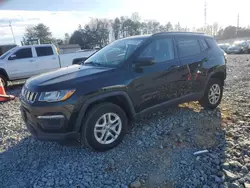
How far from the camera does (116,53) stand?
3.95m

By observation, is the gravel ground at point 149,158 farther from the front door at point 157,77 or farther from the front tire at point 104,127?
the front door at point 157,77

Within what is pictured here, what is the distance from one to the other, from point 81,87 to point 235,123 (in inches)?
126

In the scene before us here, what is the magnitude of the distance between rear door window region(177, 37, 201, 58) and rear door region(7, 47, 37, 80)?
7.76 meters

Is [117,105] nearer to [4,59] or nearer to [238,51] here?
[4,59]

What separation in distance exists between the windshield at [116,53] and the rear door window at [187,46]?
89 cm

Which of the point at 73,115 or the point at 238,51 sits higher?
the point at 73,115

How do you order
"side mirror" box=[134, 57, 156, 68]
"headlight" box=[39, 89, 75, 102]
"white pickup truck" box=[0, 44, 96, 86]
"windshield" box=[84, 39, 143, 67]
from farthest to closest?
"white pickup truck" box=[0, 44, 96, 86]
"windshield" box=[84, 39, 143, 67]
"side mirror" box=[134, 57, 156, 68]
"headlight" box=[39, 89, 75, 102]

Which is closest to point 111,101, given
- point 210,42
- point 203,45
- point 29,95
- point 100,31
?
point 29,95

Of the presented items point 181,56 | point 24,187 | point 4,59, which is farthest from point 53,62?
point 24,187

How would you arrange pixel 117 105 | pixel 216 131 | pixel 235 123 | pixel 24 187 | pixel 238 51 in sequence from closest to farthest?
pixel 24 187 → pixel 117 105 → pixel 216 131 → pixel 235 123 → pixel 238 51

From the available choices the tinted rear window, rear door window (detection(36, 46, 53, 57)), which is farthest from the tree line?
the tinted rear window

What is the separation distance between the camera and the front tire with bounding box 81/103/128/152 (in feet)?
10.1

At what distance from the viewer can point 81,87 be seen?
2955 millimetres

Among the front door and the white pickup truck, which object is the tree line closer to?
the white pickup truck
